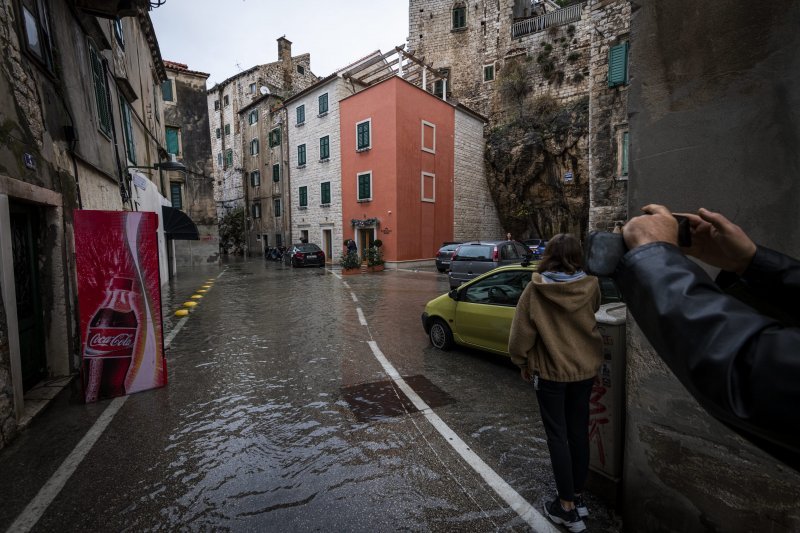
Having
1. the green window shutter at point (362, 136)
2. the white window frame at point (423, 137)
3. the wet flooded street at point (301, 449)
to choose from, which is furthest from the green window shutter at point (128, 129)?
the white window frame at point (423, 137)

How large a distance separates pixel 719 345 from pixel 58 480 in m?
4.30

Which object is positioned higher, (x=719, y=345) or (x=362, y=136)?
(x=362, y=136)

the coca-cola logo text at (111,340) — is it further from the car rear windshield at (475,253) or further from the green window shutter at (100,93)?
the car rear windshield at (475,253)

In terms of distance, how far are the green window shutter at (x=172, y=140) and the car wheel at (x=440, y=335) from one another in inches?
945

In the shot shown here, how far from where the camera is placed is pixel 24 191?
4340 mm

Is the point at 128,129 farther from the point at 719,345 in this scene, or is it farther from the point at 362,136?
the point at 362,136

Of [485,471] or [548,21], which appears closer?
[485,471]

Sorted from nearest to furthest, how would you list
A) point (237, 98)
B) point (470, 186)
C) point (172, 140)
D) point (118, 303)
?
1. point (118, 303)
2. point (172, 140)
3. point (470, 186)
4. point (237, 98)

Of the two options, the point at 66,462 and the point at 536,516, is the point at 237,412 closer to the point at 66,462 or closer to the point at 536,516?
the point at 66,462

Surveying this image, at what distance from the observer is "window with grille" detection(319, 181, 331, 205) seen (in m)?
27.4

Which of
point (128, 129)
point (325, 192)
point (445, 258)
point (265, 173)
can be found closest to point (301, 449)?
point (128, 129)

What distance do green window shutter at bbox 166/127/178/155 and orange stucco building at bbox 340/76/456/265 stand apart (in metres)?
10.00

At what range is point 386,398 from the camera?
4.61m

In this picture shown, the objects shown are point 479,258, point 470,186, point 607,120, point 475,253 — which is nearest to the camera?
point 479,258
